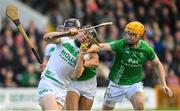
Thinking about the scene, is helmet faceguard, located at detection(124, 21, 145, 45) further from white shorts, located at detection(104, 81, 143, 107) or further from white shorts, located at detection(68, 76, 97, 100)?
white shorts, located at detection(68, 76, 97, 100)

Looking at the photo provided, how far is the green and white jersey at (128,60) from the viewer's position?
13.7 meters

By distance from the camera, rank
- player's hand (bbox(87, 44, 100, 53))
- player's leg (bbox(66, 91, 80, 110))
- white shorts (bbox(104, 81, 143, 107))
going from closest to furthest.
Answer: player's hand (bbox(87, 44, 100, 53)), player's leg (bbox(66, 91, 80, 110)), white shorts (bbox(104, 81, 143, 107))

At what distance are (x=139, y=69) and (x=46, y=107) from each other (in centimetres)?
244

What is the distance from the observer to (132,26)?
1359 centimetres

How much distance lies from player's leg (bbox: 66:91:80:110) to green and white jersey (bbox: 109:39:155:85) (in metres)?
0.92

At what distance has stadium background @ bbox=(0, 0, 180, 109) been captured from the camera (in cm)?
2148

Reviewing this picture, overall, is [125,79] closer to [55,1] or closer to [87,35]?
[87,35]

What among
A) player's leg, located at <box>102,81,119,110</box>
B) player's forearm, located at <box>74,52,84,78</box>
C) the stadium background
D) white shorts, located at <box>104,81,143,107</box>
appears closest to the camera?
player's forearm, located at <box>74,52,84,78</box>

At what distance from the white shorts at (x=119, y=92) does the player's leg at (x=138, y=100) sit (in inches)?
2.6

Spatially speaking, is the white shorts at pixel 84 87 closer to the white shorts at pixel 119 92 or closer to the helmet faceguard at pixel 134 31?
the white shorts at pixel 119 92

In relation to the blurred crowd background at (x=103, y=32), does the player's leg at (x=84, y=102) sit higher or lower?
higher

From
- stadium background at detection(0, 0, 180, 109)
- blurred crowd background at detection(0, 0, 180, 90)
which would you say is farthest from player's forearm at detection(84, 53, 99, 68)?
blurred crowd background at detection(0, 0, 180, 90)

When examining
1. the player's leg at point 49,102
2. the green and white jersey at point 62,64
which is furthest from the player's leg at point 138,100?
the player's leg at point 49,102

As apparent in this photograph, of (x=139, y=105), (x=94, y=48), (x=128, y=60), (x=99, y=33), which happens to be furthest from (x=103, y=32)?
(x=94, y=48)
